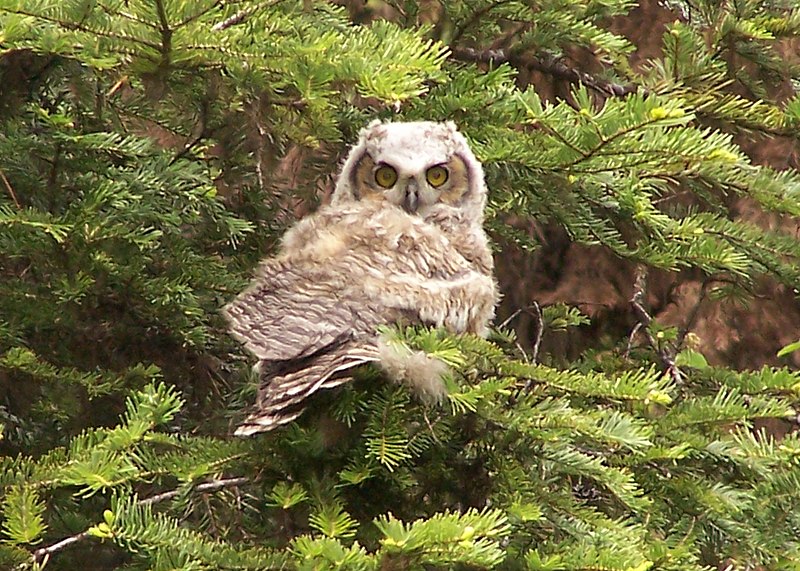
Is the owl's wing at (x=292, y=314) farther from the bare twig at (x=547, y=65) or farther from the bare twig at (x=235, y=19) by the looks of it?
the bare twig at (x=547, y=65)

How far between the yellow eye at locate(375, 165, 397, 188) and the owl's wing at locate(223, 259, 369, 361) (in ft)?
1.84

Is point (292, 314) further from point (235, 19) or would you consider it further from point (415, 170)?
point (415, 170)

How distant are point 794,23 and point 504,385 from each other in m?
1.26

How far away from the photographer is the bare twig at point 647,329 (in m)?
2.51

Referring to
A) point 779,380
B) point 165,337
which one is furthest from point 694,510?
point 165,337

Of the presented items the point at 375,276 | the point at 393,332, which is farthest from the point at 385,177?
the point at 393,332

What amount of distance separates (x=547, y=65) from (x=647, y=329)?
0.89 m

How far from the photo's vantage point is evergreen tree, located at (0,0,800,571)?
1636 mm

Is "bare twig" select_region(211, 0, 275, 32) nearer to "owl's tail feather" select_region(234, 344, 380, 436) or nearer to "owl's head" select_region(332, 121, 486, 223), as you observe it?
"owl's tail feather" select_region(234, 344, 380, 436)

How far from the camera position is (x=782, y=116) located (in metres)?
2.12

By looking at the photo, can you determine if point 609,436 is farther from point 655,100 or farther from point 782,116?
point 782,116

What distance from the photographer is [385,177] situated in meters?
2.65

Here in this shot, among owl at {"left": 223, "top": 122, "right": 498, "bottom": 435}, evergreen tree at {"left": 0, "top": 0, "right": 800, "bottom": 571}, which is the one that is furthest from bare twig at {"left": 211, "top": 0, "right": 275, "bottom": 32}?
owl at {"left": 223, "top": 122, "right": 498, "bottom": 435}

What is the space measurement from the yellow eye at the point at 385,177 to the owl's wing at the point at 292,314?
562mm
